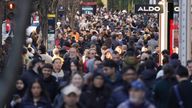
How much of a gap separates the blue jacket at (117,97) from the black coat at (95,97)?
0.39 meters

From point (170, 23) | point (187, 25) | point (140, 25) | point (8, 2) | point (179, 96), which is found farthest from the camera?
point (140, 25)

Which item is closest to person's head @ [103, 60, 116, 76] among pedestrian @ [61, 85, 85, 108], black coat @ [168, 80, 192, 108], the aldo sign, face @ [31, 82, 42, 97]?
face @ [31, 82, 42, 97]

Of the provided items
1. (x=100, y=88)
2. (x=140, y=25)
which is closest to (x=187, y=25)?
(x=100, y=88)

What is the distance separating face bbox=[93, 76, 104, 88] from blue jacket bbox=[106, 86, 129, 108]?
1.42 ft

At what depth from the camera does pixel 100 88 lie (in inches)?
458

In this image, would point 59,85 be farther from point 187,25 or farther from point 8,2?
point 8,2

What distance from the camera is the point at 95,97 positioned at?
37.9ft

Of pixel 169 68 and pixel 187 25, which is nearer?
pixel 169 68

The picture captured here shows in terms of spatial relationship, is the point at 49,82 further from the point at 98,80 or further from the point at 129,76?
the point at 129,76

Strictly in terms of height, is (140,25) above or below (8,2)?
below

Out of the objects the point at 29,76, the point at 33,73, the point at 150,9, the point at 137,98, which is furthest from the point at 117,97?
the point at 150,9

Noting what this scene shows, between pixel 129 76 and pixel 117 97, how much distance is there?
70cm

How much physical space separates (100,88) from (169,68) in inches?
44.1

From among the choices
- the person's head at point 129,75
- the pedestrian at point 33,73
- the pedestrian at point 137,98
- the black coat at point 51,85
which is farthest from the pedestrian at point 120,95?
the pedestrian at point 33,73
